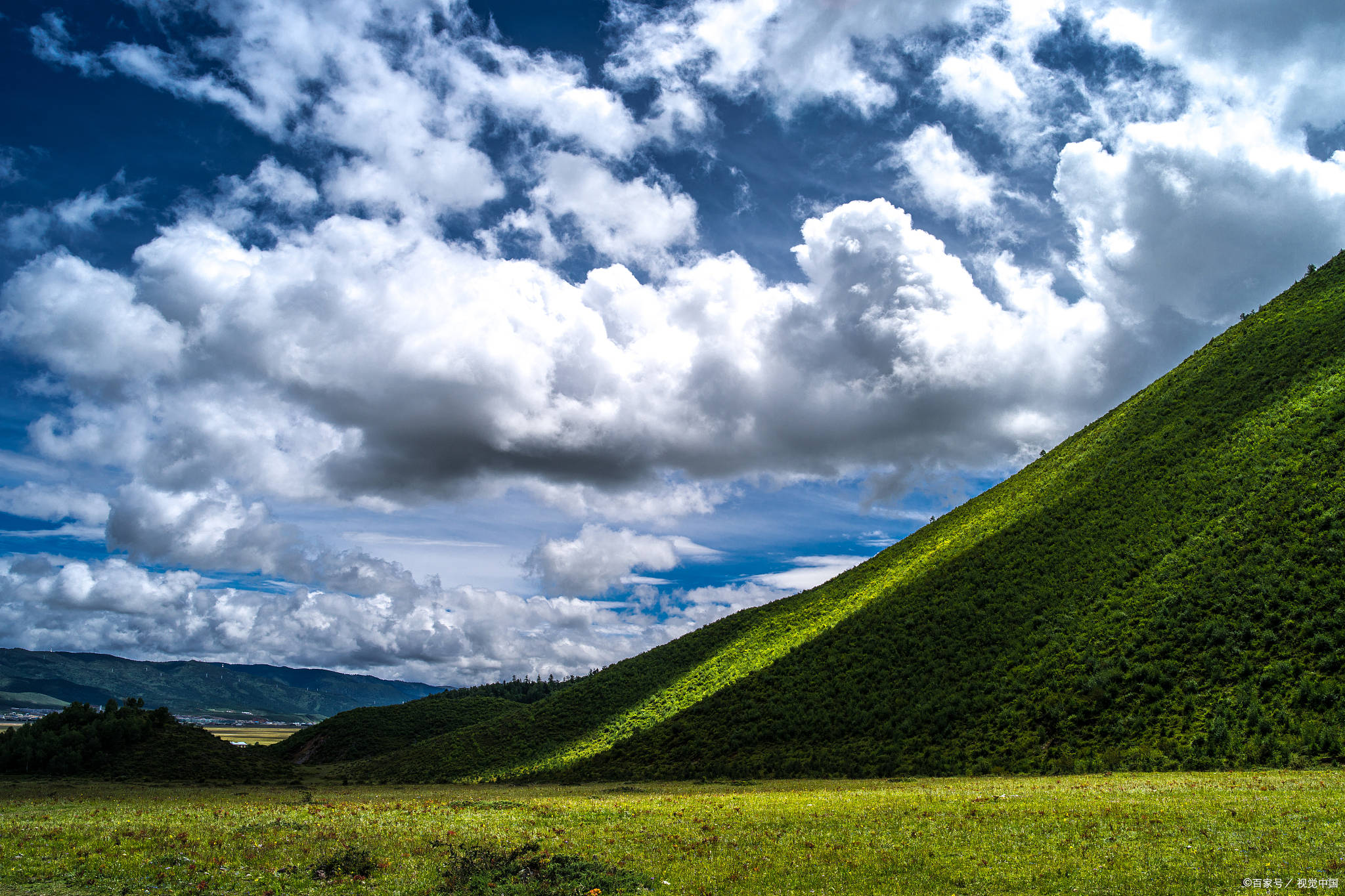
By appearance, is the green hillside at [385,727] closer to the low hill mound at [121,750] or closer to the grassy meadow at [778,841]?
the low hill mound at [121,750]

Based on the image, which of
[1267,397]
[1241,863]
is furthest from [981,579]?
[1241,863]

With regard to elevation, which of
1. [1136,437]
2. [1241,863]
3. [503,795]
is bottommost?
[503,795]

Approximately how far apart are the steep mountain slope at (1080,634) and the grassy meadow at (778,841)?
12485 millimetres

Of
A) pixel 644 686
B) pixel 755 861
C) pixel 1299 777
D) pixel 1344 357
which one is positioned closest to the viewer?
pixel 755 861

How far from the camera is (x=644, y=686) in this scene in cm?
9331

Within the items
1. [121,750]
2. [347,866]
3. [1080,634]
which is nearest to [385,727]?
[121,750]

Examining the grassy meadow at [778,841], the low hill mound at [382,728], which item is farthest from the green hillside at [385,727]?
the grassy meadow at [778,841]

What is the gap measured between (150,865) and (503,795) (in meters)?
27.6

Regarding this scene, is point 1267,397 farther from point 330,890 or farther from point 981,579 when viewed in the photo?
point 330,890

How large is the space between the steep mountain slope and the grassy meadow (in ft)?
41.0

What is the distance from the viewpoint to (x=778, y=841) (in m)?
21.0

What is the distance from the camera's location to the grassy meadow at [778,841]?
51.1ft

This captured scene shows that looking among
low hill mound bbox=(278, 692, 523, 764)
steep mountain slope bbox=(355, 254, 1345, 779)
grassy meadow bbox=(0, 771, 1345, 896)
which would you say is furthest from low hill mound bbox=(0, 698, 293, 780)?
low hill mound bbox=(278, 692, 523, 764)

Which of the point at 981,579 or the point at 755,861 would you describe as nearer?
the point at 755,861
